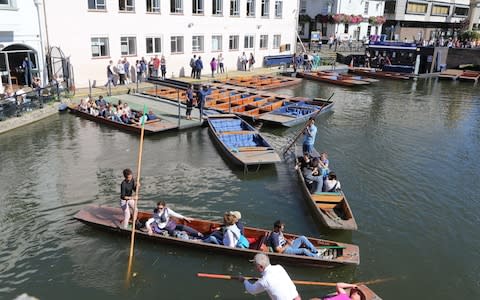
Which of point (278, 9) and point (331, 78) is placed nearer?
point (331, 78)

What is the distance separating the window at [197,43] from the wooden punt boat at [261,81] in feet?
13.4

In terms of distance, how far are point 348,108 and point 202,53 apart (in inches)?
561

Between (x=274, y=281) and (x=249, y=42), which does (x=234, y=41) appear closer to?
(x=249, y=42)

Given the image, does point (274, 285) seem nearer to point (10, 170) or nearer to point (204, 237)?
point (204, 237)

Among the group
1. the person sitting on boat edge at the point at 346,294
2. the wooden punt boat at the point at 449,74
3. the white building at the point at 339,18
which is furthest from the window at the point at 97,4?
the white building at the point at 339,18

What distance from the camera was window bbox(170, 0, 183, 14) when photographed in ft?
109

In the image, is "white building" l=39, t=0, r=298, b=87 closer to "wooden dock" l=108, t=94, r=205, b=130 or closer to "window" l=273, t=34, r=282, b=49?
"window" l=273, t=34, r=282, b=49

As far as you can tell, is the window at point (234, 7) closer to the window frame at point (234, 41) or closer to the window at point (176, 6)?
the window frame at point (234, 41)

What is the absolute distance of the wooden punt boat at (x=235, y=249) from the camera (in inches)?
416

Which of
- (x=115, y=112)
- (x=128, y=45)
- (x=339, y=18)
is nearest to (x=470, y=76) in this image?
(x=339, y=18)

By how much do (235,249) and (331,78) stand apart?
3056cm

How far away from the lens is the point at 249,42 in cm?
4112

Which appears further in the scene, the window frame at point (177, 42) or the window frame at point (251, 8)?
the window frame at point (251, 8)

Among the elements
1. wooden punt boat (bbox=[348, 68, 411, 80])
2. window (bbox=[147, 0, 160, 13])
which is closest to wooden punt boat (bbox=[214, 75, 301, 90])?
window (bbox=[147, 0, 160, 13])
